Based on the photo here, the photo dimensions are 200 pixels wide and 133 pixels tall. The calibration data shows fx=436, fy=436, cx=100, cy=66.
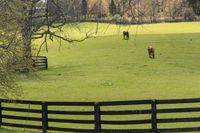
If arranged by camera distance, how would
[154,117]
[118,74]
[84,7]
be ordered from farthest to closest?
[118,74] → [154,117] → [84,7]

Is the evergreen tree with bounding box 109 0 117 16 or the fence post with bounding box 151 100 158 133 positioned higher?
the evergreen tree with bounding box 109 0 117 16

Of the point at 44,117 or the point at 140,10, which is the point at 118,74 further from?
the point at 140,10

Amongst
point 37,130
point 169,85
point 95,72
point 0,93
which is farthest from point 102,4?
point 95,72

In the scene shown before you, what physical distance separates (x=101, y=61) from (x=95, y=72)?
28.0 feet

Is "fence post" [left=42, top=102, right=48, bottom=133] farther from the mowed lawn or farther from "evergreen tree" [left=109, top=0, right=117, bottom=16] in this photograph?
"evergreen tree" [left=109, top=0, right=117, bottom=16]

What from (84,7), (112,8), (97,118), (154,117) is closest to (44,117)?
(97,118)

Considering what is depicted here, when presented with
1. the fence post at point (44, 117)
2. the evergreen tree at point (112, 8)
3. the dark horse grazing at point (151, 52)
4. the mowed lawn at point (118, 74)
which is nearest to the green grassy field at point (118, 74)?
the mowed lawn at point (118, 74)

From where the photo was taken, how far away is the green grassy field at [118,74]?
25766 mm

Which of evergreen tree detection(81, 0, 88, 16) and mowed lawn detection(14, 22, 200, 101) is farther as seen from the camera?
mowed lawn detection(14, 22, 200, 101)

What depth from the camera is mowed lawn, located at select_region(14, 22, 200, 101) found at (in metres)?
25.8

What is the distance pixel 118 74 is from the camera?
36.9 m

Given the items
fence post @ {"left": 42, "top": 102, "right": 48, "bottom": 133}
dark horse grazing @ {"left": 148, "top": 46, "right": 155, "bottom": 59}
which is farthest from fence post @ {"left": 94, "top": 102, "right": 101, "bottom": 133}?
dark horse grazing @ {"left": 148, "top": 46, "right": 155, "bottom": 59}

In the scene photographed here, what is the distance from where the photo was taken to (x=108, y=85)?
30.2m

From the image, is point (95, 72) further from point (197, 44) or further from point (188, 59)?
point (197, 44)
